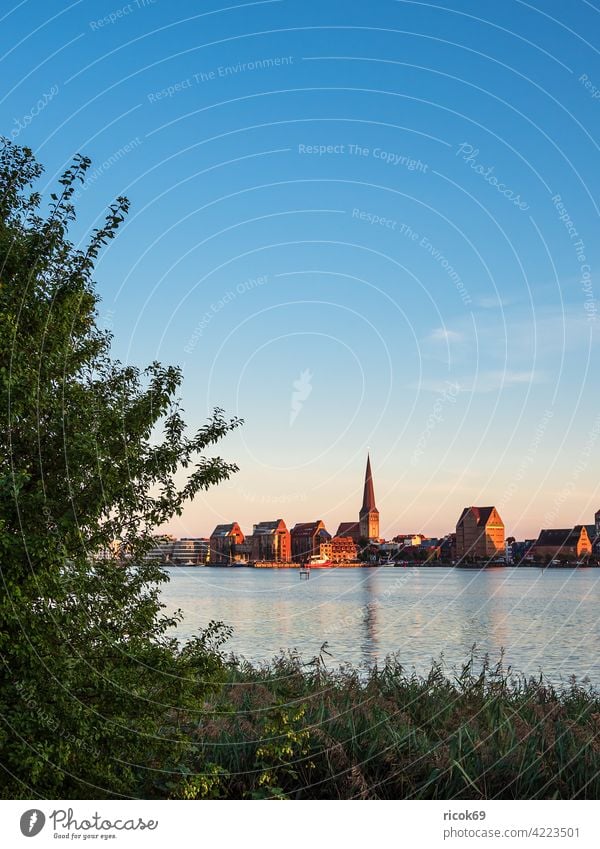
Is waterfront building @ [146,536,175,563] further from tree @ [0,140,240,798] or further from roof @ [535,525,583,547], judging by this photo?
roof @ [535,525,583,547]

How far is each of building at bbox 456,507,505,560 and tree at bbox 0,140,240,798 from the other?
5639 centimetres

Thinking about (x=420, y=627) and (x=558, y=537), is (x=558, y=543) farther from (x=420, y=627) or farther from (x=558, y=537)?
(x=420, y=627)

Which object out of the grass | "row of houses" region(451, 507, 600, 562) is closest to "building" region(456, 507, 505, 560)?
"row of houses" region(451, 507, 600, 562)

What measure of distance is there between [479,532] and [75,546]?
7882 centimetres

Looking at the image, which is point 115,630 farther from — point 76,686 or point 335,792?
point 335,792

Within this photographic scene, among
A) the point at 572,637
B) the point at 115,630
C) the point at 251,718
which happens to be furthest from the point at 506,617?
the point at 115,630

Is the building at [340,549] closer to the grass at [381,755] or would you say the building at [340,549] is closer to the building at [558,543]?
the building at [558,543]

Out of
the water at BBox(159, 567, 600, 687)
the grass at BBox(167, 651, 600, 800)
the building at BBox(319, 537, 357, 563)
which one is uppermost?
the building at BBox(319, 537, 357, 563)

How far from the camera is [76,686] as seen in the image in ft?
28.7

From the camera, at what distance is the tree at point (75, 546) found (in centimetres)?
837

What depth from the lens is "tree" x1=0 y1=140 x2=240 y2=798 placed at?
8.37m

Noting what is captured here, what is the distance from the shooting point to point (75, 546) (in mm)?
8992

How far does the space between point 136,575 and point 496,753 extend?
5.10 m

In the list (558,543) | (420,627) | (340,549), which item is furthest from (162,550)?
(558,543)
